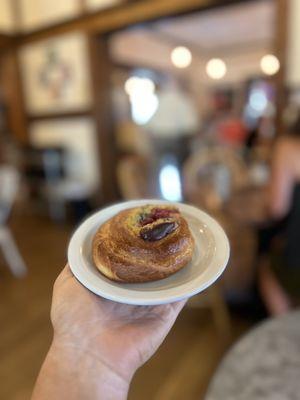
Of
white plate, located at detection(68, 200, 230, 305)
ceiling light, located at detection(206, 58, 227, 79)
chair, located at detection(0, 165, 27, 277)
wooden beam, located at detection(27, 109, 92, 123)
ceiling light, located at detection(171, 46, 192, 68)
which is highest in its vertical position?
ceiling light, located at detection(171, 46, 192, 68)

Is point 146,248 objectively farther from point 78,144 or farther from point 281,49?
point 78,144

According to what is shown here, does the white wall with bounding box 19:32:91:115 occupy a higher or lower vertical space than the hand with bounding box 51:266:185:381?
higher

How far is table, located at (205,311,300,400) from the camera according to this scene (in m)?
0.62

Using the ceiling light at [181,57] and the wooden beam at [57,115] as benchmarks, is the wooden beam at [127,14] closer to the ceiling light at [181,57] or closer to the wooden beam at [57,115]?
the wooden beam at [57,115]

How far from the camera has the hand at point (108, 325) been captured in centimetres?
30

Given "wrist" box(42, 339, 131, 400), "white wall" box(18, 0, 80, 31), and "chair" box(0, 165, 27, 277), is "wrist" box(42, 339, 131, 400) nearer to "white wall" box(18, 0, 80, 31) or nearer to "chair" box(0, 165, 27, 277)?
"chair" box(0, 165, 27, 277)

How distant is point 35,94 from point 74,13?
946mm

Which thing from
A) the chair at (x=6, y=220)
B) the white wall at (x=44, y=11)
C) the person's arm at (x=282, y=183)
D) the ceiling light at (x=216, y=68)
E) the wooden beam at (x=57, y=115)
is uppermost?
the white wall at (x=44, y=11)

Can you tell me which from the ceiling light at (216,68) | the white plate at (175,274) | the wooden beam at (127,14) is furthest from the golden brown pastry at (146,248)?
the ceiling light at (216,68)

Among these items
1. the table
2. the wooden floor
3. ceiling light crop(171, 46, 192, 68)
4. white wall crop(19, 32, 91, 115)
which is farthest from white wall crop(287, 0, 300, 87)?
ceiling light crop(171, 46, 192, 68)

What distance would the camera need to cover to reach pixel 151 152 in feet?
10.5

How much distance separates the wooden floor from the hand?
1 centimetres

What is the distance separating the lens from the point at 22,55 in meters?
3.36

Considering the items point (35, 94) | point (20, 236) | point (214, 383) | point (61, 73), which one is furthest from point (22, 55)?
point (214, 383)
